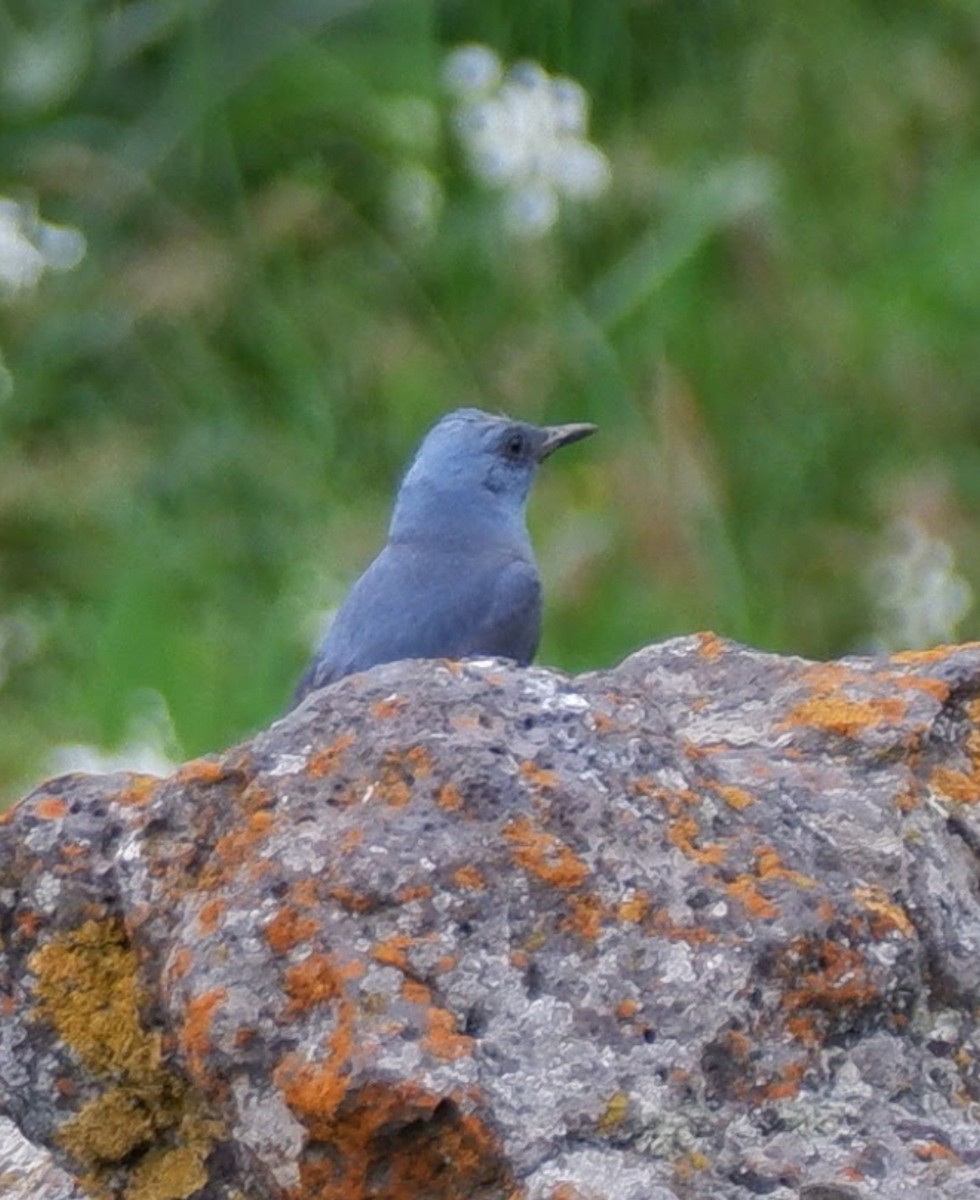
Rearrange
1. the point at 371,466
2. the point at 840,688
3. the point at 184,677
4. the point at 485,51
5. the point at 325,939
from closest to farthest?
the point at 325,939 < the point at 840,688 < the point at 184,677 < the point at 371,466 < the point at 485,51

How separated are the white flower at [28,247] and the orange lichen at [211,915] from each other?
175 inches

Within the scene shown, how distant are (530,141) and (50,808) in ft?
13.6

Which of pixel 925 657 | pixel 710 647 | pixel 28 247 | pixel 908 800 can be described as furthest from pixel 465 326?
pixel 908 800

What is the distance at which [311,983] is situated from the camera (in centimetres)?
218

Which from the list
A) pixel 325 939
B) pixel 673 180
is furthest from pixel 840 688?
pixel 673 180

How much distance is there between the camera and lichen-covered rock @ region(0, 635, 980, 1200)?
2.16m

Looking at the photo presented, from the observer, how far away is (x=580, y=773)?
2312mm

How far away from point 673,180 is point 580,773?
438 cm

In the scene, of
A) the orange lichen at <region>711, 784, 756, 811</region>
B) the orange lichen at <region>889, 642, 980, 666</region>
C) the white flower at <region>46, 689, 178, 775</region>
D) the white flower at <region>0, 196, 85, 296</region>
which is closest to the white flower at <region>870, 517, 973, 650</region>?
the white flower at <region>46, 689, 178, 775</region>

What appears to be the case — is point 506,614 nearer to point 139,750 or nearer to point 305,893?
point 139,750

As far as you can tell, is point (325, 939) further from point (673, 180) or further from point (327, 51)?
point (327, 51)

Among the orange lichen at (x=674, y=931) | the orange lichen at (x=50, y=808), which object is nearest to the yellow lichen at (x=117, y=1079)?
the orange lichen at (x=50, y=808)

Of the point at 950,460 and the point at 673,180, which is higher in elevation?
the point at 673,180

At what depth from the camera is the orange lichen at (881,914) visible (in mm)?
2326
